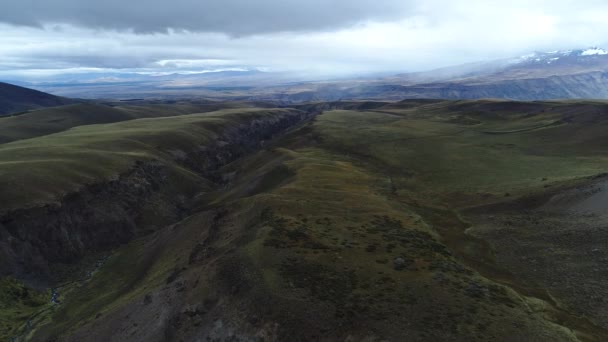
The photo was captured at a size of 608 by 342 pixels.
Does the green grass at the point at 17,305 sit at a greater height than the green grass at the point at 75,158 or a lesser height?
lesser

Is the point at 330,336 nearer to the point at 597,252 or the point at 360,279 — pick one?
the point at 360,279

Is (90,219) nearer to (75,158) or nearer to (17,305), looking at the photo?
(75,158)

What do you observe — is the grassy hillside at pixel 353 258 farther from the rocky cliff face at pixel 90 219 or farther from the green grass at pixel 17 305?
the rocky cliff face at pixel 90 219

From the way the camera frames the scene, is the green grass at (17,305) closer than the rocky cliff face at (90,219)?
Yes

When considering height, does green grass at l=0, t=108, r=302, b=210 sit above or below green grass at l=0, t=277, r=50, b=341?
above

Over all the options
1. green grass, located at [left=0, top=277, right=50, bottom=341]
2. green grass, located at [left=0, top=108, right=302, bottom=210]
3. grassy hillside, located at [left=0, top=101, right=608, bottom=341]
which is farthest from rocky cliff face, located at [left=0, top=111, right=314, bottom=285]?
grassy hillside, located at [left=0, top=101, right=608, bottom=341]

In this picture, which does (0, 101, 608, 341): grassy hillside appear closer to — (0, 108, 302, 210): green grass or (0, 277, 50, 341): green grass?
(0, 108, 302, 210): green grass

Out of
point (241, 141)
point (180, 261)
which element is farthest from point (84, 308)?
point (241, 141)

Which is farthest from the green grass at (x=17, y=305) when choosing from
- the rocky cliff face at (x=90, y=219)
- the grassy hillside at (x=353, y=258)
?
the rocky cliff face at (x=90, y=219)

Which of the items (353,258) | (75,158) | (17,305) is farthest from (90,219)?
(353,258)
